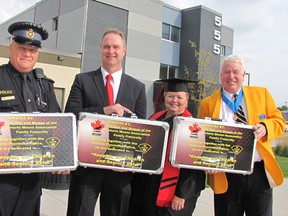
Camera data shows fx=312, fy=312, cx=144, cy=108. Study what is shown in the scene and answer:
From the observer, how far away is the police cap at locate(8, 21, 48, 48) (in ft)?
8.65

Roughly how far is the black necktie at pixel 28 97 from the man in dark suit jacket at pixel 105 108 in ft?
1.14

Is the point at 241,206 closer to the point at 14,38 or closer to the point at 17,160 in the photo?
the point at 17,160

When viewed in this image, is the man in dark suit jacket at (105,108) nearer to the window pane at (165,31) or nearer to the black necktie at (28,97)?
the black necktie at (28,97)

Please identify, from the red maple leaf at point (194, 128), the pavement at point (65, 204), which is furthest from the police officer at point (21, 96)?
the pavement at point (65, 204)

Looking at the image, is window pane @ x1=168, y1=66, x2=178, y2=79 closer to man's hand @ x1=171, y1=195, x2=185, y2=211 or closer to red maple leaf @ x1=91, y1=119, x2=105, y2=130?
man's hand @ x1=171, y1=195, x2=185, y2=211

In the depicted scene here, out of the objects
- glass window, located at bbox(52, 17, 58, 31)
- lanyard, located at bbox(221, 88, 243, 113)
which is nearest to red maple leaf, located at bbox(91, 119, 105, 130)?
lanyard, located at bbox(221, 88, 243, 113)

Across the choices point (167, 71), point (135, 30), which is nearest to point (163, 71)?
point (167, 71)

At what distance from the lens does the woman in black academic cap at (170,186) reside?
2777 mm

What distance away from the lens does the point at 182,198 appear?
9.03 feet

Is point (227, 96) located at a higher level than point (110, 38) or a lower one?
lower

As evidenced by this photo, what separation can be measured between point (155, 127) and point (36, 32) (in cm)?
133

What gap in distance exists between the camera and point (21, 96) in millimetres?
2658

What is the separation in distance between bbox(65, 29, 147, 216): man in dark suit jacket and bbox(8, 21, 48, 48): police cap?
53 cm

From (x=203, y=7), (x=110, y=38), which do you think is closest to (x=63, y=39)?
(x=203, y=7)
